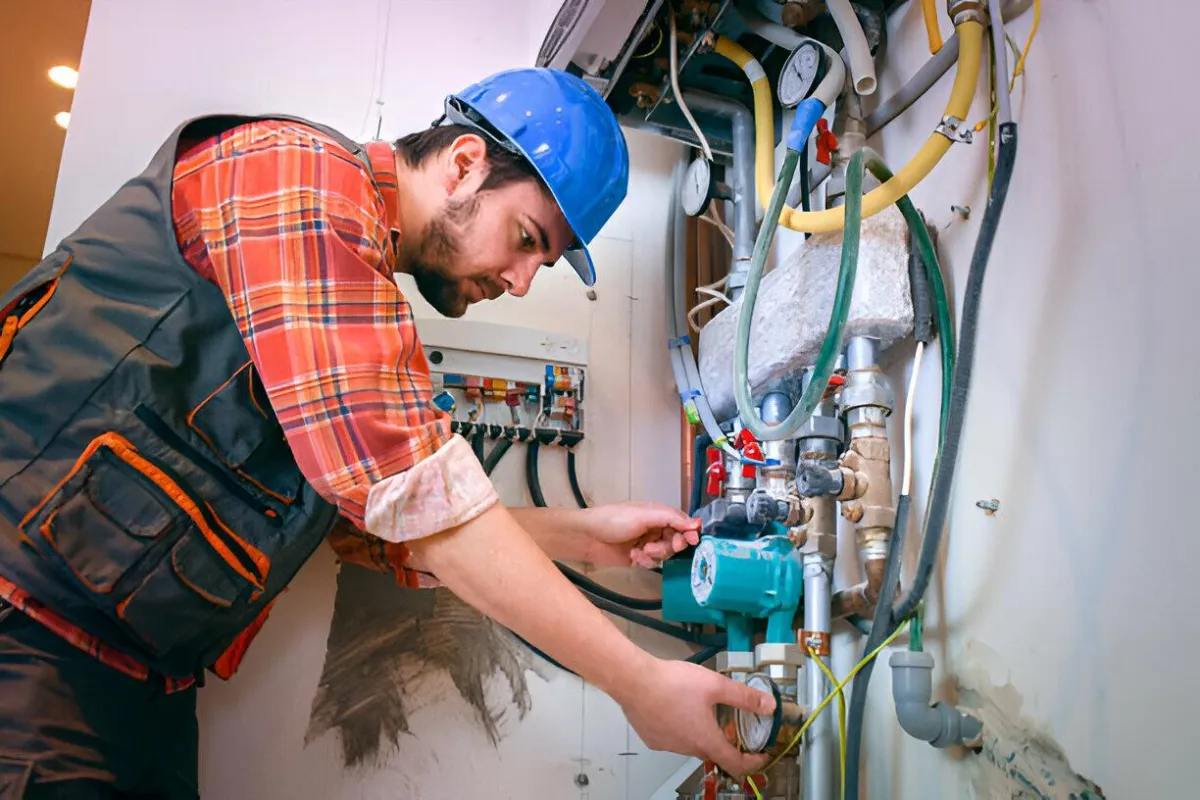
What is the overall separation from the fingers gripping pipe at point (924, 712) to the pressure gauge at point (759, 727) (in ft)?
0.45

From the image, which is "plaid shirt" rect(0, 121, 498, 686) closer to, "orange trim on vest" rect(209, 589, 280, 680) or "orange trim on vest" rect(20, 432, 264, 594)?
"orange trim on vest" rect(20, 432, 264, 594)

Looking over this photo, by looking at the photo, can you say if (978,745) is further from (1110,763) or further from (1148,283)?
(1148,283)

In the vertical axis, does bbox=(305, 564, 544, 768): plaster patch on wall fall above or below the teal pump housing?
below

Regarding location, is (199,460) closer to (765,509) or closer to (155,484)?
(155,484)

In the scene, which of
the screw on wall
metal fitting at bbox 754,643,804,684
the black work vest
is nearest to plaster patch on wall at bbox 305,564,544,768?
the black work vest

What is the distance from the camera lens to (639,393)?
5.17 feet

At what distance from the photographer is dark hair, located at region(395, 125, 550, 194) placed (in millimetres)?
1009

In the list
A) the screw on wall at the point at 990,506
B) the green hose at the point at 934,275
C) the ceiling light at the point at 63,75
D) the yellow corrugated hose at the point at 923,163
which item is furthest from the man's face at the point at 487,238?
the ceiling light at the point at 63,75

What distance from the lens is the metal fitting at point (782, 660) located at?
103 centimetres

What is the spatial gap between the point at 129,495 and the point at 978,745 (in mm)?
925

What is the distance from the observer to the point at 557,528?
124 cm

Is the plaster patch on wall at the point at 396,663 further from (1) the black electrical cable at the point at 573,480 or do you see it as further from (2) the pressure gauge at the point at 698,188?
(2) the pressure gauge at the point at 698,188

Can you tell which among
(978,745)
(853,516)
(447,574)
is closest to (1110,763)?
(978,745)

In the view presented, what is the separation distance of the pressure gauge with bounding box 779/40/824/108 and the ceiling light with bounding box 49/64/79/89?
173cm
